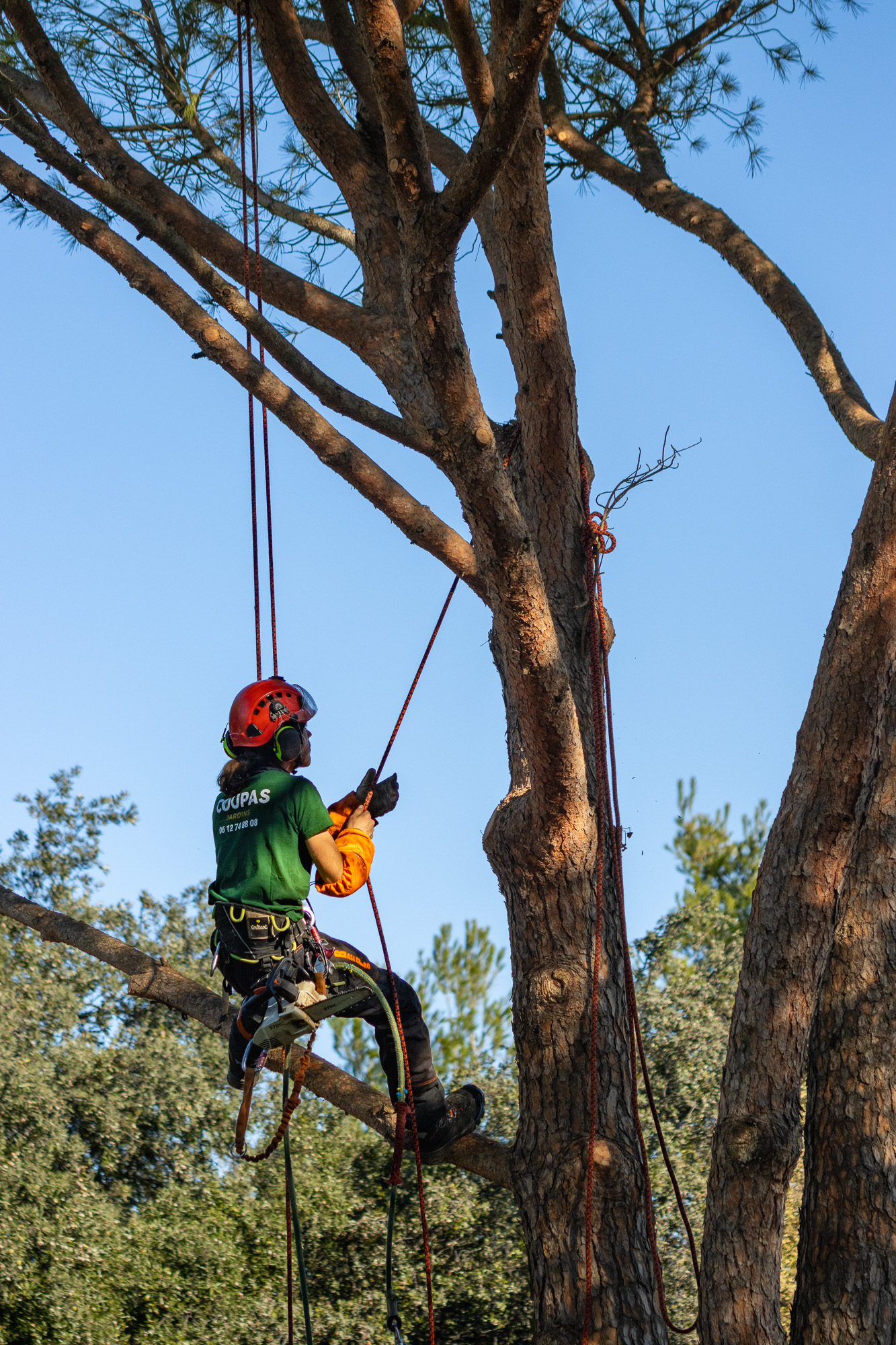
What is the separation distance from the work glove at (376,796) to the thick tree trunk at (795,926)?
3.59 feet

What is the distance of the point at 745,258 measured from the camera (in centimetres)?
502

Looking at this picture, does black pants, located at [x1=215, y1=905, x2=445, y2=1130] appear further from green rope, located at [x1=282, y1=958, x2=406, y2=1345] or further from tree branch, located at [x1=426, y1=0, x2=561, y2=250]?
tree branch, located at [x1=426, y1=0, x2=561, y2=250]

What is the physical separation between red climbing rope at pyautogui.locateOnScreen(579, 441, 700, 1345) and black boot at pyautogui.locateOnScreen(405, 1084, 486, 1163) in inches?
19.8

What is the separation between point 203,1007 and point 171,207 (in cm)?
277

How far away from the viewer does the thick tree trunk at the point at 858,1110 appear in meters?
2.57

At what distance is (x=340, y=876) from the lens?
3408 mm

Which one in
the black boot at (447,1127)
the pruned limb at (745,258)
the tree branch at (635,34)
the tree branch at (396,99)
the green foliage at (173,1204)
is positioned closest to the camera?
the tree branch at (396,99)

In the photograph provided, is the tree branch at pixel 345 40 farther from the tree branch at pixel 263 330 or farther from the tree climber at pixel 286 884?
the tree climber at pixel 286 884

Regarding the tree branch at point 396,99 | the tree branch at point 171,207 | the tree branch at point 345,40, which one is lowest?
the tree branch at point 396,99

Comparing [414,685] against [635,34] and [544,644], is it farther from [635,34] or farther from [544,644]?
[635,34]

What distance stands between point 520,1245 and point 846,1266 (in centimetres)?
560

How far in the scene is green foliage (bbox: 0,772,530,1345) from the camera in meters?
7.17

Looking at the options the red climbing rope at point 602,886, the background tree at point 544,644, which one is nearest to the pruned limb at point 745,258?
the background tree at point 544,644

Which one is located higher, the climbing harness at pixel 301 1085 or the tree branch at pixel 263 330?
the tree branch at pixel 263 330
